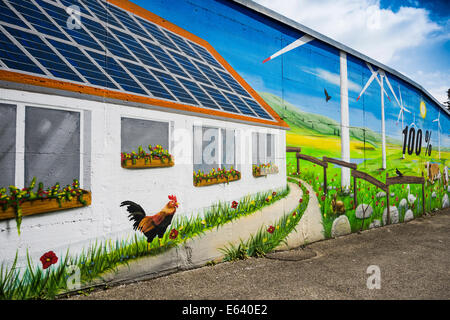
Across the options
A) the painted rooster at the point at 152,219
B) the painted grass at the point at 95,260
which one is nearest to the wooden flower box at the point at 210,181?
the painted grass at the point at 95,260

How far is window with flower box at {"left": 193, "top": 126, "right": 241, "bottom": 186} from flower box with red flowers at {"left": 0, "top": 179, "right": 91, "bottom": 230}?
58.9 inches

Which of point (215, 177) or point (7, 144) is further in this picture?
point (215, 177)

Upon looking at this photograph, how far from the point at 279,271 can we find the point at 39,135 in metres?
3.30

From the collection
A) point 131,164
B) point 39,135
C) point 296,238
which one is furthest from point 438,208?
point 39,135

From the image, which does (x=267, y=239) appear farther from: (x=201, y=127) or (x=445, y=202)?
(x=445, y=202)

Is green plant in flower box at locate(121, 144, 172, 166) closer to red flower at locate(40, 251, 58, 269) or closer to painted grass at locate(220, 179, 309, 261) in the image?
red flower at locate(40, 251, 58, 269)

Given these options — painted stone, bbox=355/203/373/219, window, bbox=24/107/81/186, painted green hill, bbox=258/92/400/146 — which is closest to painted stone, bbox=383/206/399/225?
painted stone, bbox=355/203/373/219

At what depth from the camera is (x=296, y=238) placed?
529cm

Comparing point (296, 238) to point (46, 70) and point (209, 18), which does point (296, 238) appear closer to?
point (209, 18)

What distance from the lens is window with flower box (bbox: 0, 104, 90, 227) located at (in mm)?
2738

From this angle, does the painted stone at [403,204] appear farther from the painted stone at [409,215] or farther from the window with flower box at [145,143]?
the window with flower box at [145,143]


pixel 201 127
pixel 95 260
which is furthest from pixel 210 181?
pixel 95 260

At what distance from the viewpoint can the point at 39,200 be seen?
9.45ft

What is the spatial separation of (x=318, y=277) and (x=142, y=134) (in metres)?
2.88
